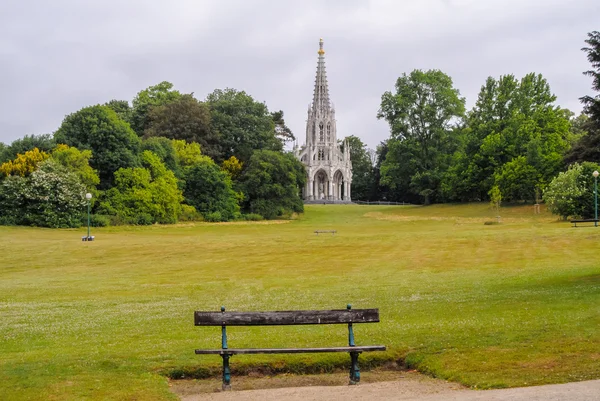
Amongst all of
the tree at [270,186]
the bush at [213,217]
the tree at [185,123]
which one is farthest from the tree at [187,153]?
the bush at [213,217]

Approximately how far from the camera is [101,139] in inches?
2653

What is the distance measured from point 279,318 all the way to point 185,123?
80.4m

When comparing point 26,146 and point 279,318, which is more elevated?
point 26,146

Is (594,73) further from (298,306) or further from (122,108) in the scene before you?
(122,108)

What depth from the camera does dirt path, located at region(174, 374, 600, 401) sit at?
8695 mm

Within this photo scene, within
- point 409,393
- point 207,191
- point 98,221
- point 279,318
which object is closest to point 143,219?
point 98,221

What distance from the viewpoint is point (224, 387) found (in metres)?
10.4

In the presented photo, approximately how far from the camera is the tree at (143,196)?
6600 cm

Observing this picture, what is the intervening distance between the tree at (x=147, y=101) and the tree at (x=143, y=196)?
2252 centimetres

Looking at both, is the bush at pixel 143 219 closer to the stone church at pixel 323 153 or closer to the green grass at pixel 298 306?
the green grass at pixel 298 306

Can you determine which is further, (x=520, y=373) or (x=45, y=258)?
(x=45, y=258)

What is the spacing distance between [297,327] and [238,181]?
74.5 m

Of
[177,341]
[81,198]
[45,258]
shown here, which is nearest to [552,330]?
[177,341]

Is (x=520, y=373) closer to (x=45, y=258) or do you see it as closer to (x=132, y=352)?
(x=132, y=352)
